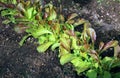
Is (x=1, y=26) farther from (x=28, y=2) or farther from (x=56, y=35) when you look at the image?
(x=56, y=35)

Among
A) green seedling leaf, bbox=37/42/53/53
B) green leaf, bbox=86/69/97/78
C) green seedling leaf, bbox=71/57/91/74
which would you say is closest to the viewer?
green leaf, bbox=86/69/97/78

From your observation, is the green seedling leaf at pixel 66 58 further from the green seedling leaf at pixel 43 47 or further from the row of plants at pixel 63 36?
the green seedling leaf at pixel 43 47

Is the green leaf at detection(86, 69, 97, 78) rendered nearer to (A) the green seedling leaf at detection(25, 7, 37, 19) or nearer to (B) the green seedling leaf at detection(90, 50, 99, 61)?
(B) the green seedling leaf at detection(90, 50, 99, 61)

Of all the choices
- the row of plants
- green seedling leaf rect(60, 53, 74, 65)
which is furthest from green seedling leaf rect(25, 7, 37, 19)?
green seedling leaf rect(60, 53, 74, 65)

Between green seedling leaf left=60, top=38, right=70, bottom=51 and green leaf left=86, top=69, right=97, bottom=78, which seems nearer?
green leaf left=86, top=69, right=97, bottom=78

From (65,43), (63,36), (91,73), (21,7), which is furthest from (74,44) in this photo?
(21,7)

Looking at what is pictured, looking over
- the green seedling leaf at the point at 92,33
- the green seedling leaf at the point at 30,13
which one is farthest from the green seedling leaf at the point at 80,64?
the green seedling leaf at the point at 30,13

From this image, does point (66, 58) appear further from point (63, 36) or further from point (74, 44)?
point (63, 36)

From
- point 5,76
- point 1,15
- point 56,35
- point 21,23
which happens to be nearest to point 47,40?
point 56,35

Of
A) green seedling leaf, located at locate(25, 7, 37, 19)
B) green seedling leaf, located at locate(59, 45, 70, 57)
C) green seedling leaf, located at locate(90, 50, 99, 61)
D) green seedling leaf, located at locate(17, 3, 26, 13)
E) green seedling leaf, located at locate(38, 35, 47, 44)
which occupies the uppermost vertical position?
green seedling leaf, located at locate(17, 3, 26, 13)
